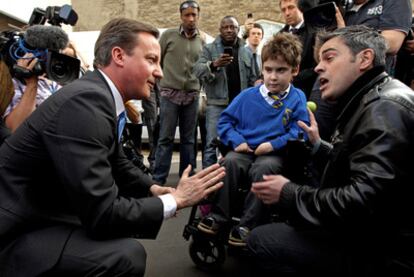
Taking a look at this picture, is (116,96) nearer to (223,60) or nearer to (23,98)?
(23,98)

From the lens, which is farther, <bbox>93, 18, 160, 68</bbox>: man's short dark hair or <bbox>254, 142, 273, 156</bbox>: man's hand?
<bbox>254, 142, 273, 156</bbox>: man's hand

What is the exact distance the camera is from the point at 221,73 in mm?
4715

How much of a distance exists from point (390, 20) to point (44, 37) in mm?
2292

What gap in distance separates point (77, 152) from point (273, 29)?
16.4 meters

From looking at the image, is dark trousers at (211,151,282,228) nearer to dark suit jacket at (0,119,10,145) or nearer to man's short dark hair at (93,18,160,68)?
man's short dark hair at (93,18,160,68)

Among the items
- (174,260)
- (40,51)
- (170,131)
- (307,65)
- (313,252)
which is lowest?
(174,260)

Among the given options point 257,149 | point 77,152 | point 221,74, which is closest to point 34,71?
point 77,152

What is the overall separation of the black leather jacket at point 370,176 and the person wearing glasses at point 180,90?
→ 309 cm

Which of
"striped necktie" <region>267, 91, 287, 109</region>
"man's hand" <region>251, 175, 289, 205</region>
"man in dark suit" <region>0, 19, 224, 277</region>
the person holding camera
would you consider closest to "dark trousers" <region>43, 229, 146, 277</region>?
"man in dark suit" <region>0, 19, 224, 277</region>

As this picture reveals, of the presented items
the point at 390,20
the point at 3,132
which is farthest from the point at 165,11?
the point at 3,132

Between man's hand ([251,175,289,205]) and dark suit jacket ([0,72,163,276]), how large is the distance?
0.49 m

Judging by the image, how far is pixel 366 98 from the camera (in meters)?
1.81

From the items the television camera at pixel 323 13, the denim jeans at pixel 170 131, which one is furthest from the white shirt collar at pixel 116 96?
the denim jeans at pixel 170 131

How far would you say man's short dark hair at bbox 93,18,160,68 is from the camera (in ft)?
6.40
